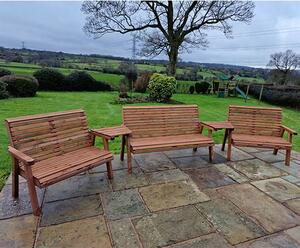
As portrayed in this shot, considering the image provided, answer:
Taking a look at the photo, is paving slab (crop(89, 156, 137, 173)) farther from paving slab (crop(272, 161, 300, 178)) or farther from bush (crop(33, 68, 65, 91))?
bush (crop(33, 68, 65, 91))

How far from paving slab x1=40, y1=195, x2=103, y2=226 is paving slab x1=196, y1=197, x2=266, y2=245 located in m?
1.22

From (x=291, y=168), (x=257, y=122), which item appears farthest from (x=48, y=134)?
(x=291, y=168)

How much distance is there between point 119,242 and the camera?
217 cm

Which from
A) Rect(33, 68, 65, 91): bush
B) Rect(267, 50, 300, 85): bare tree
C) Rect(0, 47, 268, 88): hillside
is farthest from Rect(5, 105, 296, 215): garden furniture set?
Rect(267, 50, 300, 85): bare tree

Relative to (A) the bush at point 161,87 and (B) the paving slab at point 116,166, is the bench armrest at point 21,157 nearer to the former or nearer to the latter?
(B) the paving slab at point 116,166

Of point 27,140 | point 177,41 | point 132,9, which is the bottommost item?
point 27,140

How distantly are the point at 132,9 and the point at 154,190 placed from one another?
15.2m

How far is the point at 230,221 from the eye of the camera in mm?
2516

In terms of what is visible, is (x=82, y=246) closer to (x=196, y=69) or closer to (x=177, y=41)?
(x=177, y=41)

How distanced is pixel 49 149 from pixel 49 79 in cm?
1323

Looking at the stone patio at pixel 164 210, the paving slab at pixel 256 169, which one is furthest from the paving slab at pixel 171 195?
the paving slab at pixel 256 169

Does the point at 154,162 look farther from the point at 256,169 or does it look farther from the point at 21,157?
the point at 21,157

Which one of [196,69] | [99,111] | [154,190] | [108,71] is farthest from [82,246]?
[196,69]

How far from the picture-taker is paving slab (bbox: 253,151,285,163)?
4.31 m
